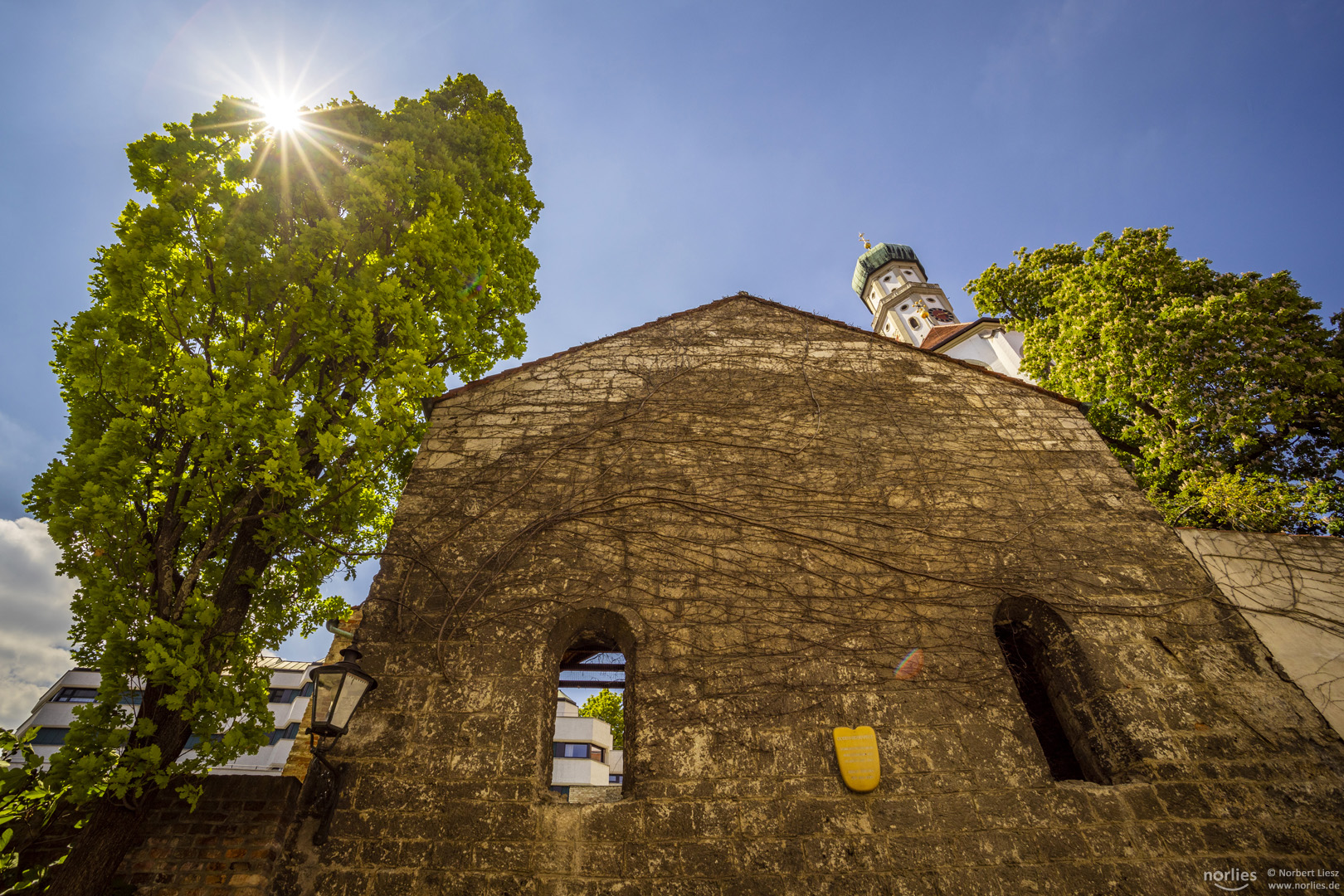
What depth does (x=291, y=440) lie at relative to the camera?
11.9 ft

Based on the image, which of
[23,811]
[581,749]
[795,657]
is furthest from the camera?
A: [581,749]

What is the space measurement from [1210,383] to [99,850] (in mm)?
13142

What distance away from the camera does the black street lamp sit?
10.8 feet

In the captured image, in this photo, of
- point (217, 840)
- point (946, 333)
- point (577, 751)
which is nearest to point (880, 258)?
point (946, 333)

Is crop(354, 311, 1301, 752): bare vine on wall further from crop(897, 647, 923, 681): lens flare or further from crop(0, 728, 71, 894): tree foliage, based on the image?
crop(0, 728, 71, 894): tree foliage

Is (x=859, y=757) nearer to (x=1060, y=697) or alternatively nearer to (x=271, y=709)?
(x=1060, y=697)

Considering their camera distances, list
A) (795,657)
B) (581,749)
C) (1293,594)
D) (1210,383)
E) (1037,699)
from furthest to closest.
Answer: (581,749), (1210,383), (1037,699), (1293,594), (795,657)

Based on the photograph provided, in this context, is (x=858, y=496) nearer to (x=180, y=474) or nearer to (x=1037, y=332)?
(x=180, y=474)

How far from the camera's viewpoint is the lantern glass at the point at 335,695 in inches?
130

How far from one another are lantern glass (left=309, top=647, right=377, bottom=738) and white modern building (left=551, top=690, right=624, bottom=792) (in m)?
23.9

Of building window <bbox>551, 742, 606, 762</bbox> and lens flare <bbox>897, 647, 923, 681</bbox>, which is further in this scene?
building window <bbox>551, 742, 606, 762</bbox>

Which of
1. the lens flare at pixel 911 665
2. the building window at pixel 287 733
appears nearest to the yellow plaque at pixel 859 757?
the lens flare at pixel 911 665

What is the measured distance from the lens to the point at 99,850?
302 centimetres

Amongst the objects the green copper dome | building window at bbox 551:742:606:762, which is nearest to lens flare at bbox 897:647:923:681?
building window at bbox 551:742:606:762
